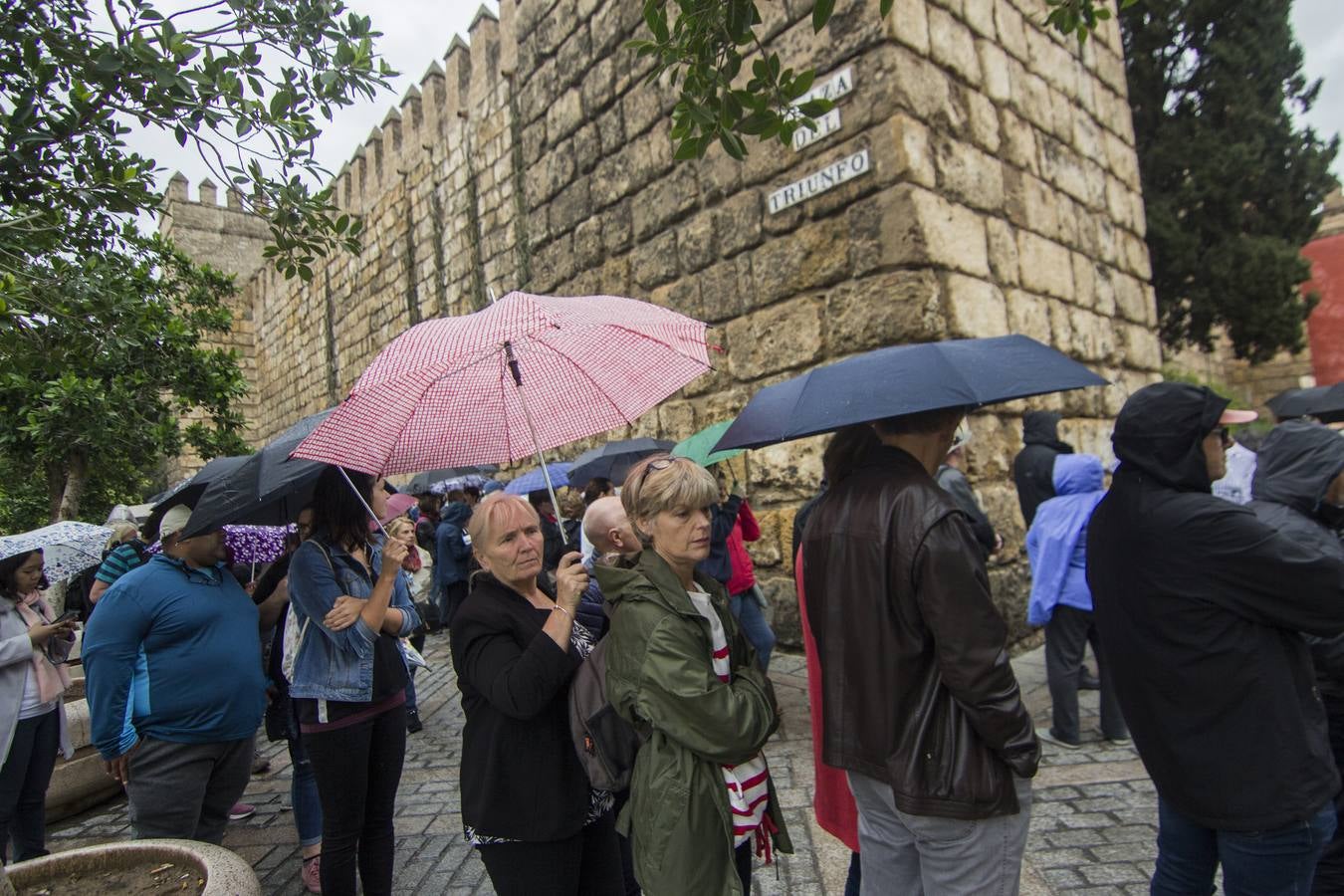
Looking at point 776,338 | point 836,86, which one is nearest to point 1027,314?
point 776,338

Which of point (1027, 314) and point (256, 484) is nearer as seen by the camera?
point (256, 484)

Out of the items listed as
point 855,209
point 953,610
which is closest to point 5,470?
point 855,209

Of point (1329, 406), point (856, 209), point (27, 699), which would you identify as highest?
point (856, 209)

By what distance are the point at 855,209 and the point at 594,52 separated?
3400mm

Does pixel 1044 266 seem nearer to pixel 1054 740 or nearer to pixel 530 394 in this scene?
pixel 1054 740

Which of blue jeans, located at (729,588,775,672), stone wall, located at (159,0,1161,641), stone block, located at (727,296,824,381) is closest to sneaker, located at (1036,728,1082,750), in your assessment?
stone wall, located at (159,0,1161,641)

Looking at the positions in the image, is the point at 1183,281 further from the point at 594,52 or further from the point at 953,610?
the point at 953,610

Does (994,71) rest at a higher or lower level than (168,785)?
higher

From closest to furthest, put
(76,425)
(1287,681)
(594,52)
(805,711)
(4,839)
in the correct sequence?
1. (1287,681)
2. (4,839)
3. (805,711)
4. (76,425)
5. (594,52)

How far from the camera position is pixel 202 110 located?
91.3 inches

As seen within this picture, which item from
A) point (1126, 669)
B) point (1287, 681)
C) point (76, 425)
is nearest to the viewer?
point (1287, 681)

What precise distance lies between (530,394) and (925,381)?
141cm

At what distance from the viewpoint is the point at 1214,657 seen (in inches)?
69.7

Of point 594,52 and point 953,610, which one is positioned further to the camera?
point 594,52
